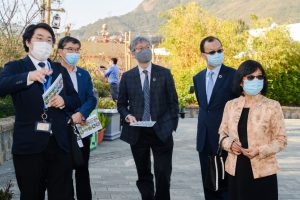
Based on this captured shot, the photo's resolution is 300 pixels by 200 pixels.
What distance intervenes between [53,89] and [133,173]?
4213mm

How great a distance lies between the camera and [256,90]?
428 cm

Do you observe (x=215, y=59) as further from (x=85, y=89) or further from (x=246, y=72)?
(x=85, y=89)

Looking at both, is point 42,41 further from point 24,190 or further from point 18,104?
point 24,190

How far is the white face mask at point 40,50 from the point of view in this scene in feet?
13.5

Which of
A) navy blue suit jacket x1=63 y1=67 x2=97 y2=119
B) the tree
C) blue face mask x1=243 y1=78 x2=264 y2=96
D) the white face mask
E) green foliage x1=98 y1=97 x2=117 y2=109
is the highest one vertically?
the tree

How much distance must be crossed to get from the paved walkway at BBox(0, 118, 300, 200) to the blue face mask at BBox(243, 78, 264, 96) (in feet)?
8.44

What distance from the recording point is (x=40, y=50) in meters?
4.10

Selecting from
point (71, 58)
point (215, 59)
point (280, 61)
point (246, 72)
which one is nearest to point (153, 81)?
point (215, 59)

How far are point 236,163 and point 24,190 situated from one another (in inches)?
68.4

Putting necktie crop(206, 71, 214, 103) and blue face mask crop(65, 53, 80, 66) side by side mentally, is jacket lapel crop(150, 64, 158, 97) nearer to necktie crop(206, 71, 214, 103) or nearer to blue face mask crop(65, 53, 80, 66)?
necktie crop(206, 71, 214, 103)

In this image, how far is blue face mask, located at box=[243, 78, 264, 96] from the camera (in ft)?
14.0

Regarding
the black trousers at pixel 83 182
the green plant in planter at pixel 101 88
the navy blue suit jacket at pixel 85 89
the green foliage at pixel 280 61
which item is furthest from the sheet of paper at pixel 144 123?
the green foliage at pixel 280 61

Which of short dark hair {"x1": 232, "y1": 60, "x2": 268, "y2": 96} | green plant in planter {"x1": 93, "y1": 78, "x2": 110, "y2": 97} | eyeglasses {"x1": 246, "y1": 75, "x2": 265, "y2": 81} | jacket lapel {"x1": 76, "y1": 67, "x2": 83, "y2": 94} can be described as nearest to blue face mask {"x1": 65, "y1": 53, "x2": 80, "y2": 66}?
jacket lapel {"x1": 76, "y1": 67, "x2": 83, "y2": 94}

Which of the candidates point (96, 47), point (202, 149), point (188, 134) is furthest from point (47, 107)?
point (96, 47)
